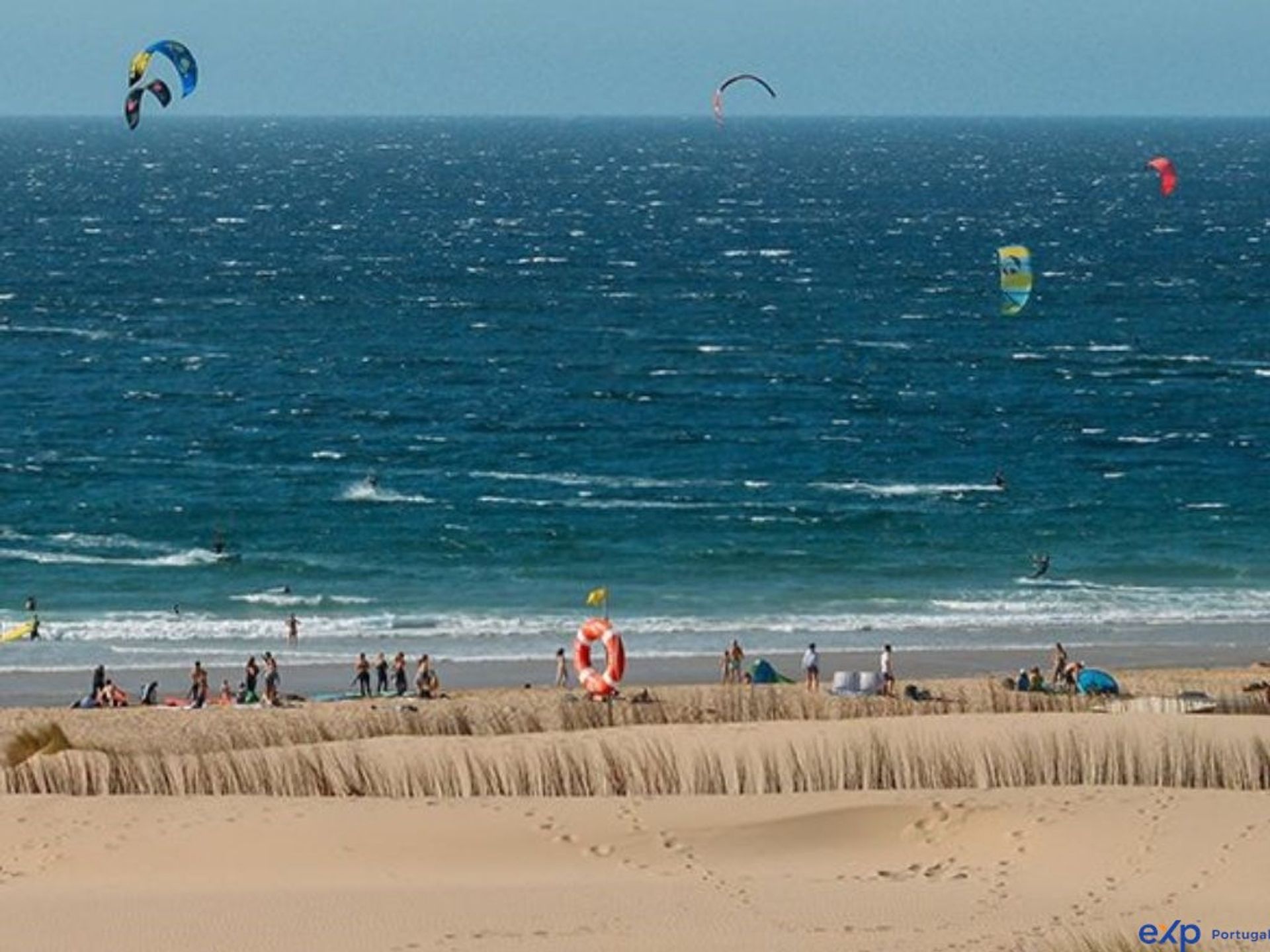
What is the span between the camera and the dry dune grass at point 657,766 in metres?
26.8

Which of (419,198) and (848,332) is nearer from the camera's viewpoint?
(848,332)

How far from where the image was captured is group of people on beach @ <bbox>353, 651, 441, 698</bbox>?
135 ft

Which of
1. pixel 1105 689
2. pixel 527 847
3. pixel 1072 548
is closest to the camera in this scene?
pixel 527 847

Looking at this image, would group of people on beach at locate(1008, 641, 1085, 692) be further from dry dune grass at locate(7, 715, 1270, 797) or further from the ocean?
dry dune grass at locate(7, 715, 1270, 797)

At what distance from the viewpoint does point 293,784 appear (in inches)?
1054

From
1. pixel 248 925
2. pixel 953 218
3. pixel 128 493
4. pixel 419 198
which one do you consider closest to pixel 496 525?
pixel 128 493

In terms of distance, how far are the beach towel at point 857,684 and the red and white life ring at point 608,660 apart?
3648mm

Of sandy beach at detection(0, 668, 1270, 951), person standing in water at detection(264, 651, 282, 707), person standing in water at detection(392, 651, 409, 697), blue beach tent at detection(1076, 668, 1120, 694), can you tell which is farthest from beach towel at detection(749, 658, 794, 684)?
sandy beach at detection(0, 668, 1270, 951)

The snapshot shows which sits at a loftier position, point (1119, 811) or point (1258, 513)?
point (1258, 513)

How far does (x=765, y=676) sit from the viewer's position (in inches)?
1649

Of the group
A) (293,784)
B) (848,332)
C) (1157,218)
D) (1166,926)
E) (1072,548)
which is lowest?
(1166,926)

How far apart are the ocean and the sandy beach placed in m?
18.4

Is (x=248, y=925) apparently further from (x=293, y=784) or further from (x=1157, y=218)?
(x=1157, y=218)

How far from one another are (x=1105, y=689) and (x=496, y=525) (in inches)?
850
